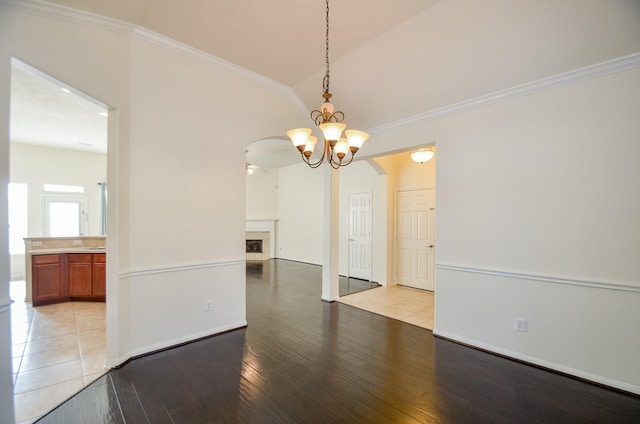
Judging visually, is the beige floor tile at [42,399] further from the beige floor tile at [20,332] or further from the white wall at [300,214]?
A: the white wall at [300,214]

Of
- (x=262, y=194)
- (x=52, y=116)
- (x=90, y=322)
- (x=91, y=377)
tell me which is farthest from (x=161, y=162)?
(x=262, y=194)

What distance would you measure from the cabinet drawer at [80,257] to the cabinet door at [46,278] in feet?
0.57

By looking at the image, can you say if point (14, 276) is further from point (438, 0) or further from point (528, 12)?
point (528, 12)

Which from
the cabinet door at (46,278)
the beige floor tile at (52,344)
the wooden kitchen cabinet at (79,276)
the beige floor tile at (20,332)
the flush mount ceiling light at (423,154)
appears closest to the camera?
the beige floor tile at (52,344)

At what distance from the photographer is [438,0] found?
2.52m

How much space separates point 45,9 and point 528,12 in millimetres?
4023

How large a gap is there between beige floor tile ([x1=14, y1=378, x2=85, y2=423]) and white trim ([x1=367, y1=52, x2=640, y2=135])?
462 centimetres

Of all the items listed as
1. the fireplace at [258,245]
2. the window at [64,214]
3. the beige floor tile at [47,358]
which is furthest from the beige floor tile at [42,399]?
the fireplace at [258,245]

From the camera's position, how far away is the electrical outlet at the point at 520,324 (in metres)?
2.93

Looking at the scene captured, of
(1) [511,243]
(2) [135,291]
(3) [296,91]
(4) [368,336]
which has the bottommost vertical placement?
(4) [368,336]

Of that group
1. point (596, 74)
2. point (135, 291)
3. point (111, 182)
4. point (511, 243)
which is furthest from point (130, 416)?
point (596, 74)

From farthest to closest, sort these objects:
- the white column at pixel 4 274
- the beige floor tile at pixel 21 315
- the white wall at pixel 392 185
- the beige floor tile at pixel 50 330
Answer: the white wall at pixel 392 185
the beige floor tile at pixel 21 315
the beige floor tile at pixel 50 330
the white column at pixel 4 274

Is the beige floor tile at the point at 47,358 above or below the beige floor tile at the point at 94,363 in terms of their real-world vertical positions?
above

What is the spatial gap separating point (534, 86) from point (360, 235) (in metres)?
4.45
